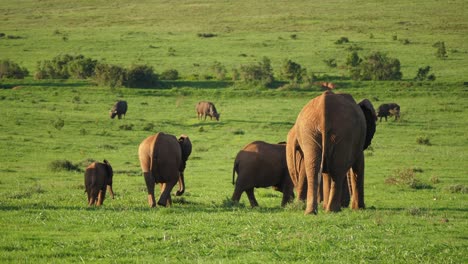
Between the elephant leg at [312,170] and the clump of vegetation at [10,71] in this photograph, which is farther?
the clump of vegetation at [10,71]

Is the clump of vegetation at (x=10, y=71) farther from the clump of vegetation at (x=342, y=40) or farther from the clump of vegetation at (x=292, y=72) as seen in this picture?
the clump of vegetation at (x=342, y=40)

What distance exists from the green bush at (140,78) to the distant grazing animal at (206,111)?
36.6 ft

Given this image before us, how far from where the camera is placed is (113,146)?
35031 millimetres

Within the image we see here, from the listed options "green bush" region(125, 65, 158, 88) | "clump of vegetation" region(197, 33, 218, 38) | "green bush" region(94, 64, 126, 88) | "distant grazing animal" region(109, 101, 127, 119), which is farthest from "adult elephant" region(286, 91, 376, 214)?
"clump of vegetation" region(197, 33, 218, 38)

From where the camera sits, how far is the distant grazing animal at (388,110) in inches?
1786

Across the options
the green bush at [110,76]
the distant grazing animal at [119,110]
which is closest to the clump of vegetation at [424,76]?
the green bush at [110,76]

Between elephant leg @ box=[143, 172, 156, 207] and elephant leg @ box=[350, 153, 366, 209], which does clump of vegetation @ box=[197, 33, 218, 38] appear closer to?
elephant leg @ box=[143, 172, 156, 207]

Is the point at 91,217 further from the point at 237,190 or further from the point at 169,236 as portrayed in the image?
the point at 237,190

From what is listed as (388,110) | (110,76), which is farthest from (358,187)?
(110,76)

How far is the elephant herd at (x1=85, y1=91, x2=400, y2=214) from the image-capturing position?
1505cm

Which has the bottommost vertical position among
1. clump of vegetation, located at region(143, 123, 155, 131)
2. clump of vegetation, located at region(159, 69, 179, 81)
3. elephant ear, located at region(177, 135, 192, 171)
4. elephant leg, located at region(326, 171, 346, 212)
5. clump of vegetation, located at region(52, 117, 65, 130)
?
clump of vegetation, located at region(143, 123, 155, 131)

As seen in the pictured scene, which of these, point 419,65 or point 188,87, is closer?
point 188,87

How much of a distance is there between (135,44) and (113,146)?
51.2 metres

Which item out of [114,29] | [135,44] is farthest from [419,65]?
[114,29]
